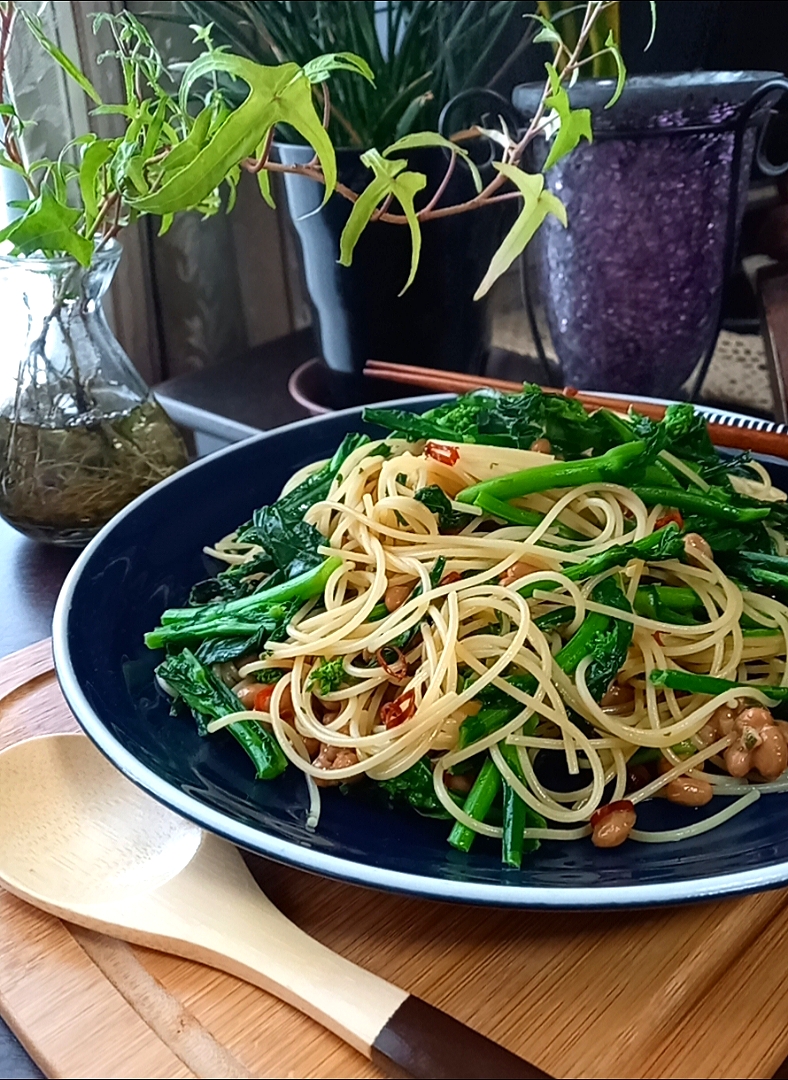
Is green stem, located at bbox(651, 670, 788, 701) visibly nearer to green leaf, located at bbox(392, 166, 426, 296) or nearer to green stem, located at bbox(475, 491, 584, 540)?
green stem, located at bbox(475, 491, 584, 540)

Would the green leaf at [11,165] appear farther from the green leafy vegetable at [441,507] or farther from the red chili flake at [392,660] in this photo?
the red chili flake at [392,660]

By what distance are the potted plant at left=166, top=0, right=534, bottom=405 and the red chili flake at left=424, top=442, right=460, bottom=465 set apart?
616 mm

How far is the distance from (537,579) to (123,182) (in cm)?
67

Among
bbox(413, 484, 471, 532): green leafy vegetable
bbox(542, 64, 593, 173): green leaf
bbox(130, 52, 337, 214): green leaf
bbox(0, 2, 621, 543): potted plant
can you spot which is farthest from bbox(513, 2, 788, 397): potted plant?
bbox(413, 484, 471, 532): green leafy vegetable

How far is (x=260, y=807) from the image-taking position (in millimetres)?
884

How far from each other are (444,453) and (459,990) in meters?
0.60

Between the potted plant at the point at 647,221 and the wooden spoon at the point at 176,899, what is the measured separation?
1.08m

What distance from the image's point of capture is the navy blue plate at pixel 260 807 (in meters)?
0.73

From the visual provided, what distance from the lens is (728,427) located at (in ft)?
4.23

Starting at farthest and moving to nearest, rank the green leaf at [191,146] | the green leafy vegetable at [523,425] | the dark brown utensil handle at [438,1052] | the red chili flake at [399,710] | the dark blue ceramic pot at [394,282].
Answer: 1. the dark blue ceramic pot at [394,282]
2. the green leafy vegetable at [523,425]
3. the green leaf at [191,146]
4. the red chili flake at [399,710]
5. the dark brown utensil handle at [438,1052]

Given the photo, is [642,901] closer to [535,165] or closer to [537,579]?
[537,579]

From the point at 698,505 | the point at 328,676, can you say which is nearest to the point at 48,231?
the point at 328,676

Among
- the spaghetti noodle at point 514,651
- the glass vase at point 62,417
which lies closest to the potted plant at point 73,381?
the glass vase at point 62,417

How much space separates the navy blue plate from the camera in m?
0.73
